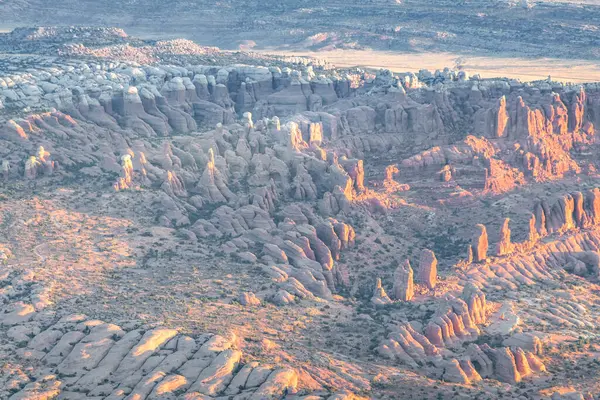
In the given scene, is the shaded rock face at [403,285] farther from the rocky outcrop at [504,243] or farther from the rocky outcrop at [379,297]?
the rocky outcrop at [504,243]

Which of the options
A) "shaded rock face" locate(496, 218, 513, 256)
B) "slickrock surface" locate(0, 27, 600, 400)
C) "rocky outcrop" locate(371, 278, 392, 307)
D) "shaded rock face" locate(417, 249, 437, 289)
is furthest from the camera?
"shaded rock face" locate(496, 218, 513, 256)

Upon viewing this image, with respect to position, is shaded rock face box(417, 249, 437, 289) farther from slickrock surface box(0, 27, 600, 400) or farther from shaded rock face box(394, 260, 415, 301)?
shaded rock face box(394, 260, 415, 301)

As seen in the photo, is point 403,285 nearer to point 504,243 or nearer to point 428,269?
point 428,269

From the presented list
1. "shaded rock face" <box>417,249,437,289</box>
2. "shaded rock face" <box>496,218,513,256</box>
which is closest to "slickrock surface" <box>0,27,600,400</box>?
"shaded rock face" <box>417,249,437,289</box>

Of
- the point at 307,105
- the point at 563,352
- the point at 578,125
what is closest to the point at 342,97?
the point at 307,105

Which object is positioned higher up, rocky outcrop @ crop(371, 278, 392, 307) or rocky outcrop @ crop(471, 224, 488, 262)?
rocky outcrop @ crop(471, 224, 488, 262)
